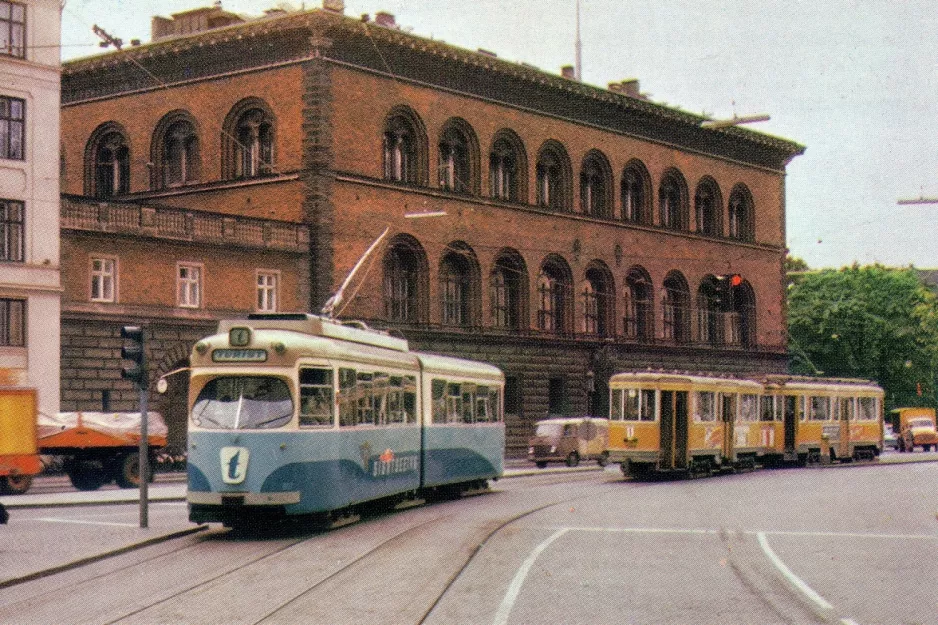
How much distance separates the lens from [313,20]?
173 feet

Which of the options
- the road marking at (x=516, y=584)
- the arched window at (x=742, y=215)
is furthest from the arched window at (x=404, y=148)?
the road marking at (x=516, y=584)

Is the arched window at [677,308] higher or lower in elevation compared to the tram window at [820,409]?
higher

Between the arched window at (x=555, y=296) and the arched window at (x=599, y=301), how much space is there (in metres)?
2.03

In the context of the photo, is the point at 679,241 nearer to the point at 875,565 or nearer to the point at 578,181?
the point at 578,181

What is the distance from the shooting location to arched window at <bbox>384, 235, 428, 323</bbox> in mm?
56781

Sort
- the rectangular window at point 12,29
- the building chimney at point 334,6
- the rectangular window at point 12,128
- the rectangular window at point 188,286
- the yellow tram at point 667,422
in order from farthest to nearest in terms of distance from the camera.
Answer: the building chimney at point 334,6 → the rectangular window at point 188,286 → the rectangular window at point 12,128 → the rectangular window at point 12,29 → the yellow tram at point 667,422

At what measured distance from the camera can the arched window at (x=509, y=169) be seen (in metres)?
62.4

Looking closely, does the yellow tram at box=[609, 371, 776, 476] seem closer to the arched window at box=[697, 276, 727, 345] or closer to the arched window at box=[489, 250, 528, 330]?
the arched window at box=[489, 250, 528, 330]

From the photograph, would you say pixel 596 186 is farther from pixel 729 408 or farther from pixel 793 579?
pixel 793 579

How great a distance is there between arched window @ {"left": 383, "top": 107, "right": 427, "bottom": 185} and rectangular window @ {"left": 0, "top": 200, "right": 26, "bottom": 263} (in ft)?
51.3

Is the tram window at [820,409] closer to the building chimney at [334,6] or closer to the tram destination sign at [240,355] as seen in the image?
the building chimney at [334,6]

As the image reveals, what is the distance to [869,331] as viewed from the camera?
93375mm

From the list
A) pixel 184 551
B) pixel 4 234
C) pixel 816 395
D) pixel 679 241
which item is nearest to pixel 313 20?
pixel 4 234

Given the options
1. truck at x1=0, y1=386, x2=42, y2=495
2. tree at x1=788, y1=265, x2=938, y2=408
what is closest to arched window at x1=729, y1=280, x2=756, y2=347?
tree at x1=788, y1=265, x2=938, y2=408
